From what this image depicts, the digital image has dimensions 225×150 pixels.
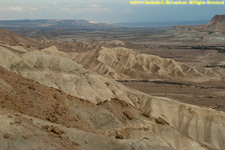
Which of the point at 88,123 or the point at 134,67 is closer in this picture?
the point at 88,123

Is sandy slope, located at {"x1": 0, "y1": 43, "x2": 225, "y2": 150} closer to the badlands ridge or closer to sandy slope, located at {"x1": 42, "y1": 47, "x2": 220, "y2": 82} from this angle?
the badlands ridge

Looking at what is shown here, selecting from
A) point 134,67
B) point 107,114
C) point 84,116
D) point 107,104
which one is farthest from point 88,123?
point 134,67

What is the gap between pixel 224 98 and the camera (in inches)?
1903

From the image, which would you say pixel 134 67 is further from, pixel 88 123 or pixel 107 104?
pixel 88 123

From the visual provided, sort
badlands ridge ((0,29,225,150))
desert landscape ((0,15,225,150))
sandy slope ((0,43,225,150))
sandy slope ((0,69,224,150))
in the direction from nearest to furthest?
sandy slope ((0,69,224,150)), badlands ridge ((0,29,225,150)), desert landscape ((0,15,225,150)), sandy slope ((0,43,225,150))

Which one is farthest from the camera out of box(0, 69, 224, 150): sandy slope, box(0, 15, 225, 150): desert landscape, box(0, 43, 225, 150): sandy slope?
box(0, 43, 225, 150): sandy slope

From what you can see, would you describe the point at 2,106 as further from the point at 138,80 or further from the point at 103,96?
the point at 138,80

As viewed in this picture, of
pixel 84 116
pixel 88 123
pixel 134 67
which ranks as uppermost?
pixel 84 116

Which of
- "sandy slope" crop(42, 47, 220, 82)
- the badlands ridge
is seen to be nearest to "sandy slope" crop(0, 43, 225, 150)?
the badlands ridge

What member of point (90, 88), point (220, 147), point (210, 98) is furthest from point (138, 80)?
point (220, 147)

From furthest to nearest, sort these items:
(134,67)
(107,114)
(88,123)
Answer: (134,67) < (107,114) < (88,123)

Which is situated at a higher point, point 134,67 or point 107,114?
point 107,114

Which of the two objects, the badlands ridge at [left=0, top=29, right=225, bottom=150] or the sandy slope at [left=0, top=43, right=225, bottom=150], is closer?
the badlands ridge at [left=0, top=29, right=225, bottom=150]

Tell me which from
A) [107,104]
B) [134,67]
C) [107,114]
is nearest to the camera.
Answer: [107,114]
